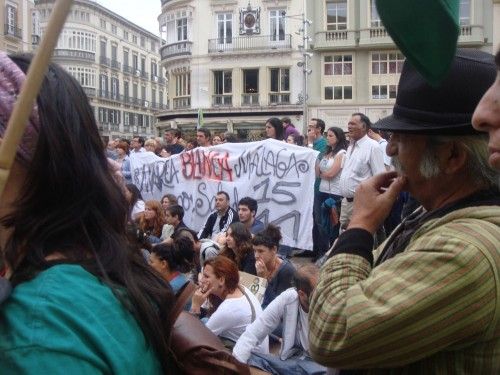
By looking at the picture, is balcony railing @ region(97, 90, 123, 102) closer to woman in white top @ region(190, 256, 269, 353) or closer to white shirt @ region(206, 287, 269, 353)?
woman in white top @ region(190, 256, 269, 353)

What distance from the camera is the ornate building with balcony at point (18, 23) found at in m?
39.9

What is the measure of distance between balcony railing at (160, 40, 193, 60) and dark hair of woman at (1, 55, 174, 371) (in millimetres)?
38370

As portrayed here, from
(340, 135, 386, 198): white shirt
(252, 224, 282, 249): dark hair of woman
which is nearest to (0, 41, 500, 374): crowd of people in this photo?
(252, 224, 282, 249): dark hair of woman

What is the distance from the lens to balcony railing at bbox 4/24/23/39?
39747 mm

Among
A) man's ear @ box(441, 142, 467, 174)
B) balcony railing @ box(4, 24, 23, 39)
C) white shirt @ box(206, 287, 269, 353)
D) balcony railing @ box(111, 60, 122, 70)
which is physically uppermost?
balcony railing @ box(111, 60, 122, 70)

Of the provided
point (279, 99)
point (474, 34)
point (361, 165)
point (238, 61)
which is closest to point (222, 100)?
point (238, 61)

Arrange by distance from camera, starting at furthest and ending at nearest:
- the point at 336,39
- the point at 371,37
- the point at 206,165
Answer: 1. the point at 336,39
2. the point at 371,37
3. the point at 206,165

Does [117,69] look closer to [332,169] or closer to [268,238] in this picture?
[332,169]

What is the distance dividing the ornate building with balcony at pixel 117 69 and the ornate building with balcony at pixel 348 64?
24650 millimetres

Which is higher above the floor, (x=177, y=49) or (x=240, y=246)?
(x=177, y=49)

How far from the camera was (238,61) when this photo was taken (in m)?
37.4

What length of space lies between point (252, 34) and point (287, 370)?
34.8m

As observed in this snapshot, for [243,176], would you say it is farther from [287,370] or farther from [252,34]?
[252,34]

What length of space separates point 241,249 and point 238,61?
32320 mm
